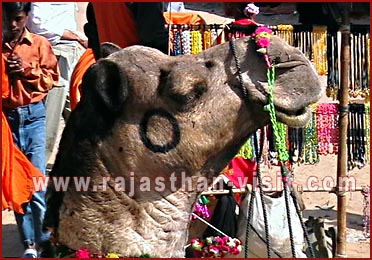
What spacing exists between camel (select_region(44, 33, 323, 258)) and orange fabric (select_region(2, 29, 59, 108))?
2440mm

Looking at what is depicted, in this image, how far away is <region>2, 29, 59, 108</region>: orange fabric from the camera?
4.84 meters

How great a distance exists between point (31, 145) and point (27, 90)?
37 cm

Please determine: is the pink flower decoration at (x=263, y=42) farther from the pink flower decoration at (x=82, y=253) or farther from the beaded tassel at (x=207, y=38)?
the beaded tassel at (x=207, y=38)

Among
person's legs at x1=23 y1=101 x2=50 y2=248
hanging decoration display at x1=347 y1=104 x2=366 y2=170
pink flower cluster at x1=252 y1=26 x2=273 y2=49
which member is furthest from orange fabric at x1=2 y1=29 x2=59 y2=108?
pink flower cluster at x1=252 y1=26 x2=273 y2=49

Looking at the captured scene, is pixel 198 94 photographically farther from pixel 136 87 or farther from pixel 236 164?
pixel 236 164

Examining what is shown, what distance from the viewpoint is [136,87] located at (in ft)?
8.00

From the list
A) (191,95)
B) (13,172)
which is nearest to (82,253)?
(191,95)

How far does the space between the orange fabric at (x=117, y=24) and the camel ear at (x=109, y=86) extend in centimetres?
199

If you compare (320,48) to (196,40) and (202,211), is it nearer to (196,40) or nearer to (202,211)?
(196,40)

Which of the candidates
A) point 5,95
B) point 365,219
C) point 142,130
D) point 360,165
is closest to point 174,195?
point 142,130

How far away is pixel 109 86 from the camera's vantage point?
2.42 metres

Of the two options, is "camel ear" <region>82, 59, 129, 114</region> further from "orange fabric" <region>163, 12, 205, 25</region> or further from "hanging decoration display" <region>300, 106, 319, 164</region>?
"orange fabric" <region>163, 12, 205, 25</region>

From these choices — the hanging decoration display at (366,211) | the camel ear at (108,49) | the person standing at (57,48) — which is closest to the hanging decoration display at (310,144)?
the hanging decoration display at (366,211)

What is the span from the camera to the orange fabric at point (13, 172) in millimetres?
4641
